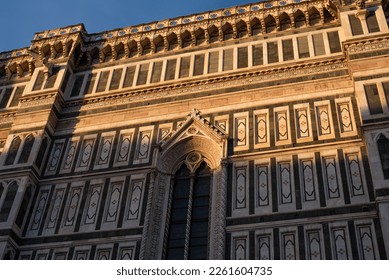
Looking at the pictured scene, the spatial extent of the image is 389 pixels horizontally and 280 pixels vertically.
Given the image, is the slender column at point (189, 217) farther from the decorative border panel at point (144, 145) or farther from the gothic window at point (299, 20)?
the gothic window at point (299, 20)

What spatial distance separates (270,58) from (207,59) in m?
1.73

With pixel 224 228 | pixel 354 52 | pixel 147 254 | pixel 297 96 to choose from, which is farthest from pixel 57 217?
pixel 354 52

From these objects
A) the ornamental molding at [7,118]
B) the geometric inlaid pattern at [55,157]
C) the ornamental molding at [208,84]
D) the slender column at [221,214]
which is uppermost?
the ornamental molding at [208,84]

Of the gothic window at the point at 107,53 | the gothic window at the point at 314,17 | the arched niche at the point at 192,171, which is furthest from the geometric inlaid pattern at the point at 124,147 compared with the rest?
the gothic window at the point at 314,17

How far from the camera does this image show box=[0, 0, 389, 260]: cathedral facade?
491 inches

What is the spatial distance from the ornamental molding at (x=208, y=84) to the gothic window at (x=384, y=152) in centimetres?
305

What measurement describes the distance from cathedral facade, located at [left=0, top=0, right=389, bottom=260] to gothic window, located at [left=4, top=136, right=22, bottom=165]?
0.11ft

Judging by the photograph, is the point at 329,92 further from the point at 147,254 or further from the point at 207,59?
the point at 147,254

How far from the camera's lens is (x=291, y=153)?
13.5 m

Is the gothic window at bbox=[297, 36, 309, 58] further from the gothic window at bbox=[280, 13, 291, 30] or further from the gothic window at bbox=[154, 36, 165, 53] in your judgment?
the gothic window at bbox=[154, 36, 165, 53]

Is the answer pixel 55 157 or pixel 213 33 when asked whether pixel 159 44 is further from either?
pixel 55 157

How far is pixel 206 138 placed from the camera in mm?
14469

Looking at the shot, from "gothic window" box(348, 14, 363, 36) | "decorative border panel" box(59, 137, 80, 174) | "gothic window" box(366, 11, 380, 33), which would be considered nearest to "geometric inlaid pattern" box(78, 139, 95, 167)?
"decorative border panel" box(59, 137, 80, 174)

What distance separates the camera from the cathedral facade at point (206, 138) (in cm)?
1248
